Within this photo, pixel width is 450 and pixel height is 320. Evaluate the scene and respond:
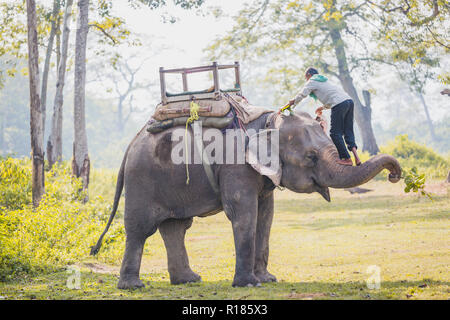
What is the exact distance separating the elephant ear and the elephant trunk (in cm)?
58

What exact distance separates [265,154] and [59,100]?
1746cm

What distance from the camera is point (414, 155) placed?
2855 cm

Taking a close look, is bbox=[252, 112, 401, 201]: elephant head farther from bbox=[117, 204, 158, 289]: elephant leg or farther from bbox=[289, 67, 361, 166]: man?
bbox=[117, 204, 158, 289]: elephant leg

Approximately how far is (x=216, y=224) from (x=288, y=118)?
1041 cm

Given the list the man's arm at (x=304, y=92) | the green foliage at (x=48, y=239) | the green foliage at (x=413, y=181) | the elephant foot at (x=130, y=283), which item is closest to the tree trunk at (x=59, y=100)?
the green foliage at (x=48, y=239)

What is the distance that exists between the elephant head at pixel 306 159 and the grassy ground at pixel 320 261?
1.26 meters

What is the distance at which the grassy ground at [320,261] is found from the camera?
22.9ft

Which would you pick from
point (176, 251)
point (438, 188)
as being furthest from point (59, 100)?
point (176, 251)

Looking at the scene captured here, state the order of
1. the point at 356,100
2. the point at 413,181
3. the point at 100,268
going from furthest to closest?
the point at 356,100
the point at 100,268
the point at 413,181

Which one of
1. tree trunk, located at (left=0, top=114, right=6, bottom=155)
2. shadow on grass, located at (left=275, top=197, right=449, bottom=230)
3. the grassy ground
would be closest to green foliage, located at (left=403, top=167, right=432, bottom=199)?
the grassy ground

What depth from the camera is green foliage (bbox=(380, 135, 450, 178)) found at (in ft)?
89.3
